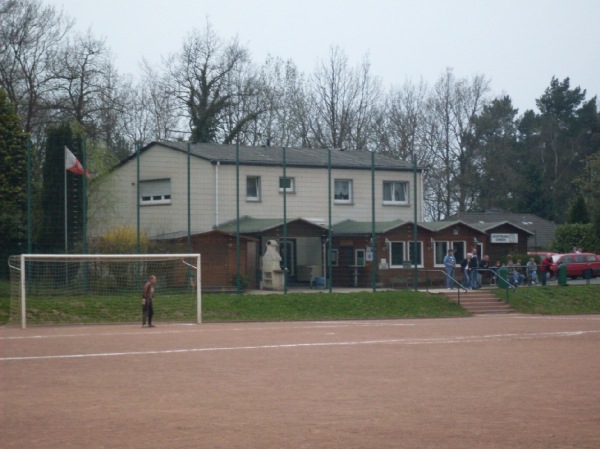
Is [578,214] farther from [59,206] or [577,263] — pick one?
[59,206]

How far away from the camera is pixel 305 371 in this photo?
52.2 ft

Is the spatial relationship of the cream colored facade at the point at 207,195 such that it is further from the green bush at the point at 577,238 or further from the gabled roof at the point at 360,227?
the green bush at the point at 577,238

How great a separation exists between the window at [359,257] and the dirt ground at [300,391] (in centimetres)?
1562

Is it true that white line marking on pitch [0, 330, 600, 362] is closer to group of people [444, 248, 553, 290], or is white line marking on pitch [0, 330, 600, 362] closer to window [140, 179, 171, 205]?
group of people [444, 248, 553, 290]

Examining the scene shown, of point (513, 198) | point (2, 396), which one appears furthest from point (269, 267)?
point (513, 198)

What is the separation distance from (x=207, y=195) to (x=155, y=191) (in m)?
2.31

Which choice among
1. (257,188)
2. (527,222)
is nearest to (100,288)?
(257,188)

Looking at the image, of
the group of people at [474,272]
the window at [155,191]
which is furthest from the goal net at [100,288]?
the group of people at [474,272]

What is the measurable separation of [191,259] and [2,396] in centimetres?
1938

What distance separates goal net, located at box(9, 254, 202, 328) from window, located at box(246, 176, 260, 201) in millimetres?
11136

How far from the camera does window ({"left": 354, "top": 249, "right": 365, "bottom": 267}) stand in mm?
39312

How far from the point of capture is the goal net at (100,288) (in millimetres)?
28656

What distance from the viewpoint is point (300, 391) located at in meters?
13.4

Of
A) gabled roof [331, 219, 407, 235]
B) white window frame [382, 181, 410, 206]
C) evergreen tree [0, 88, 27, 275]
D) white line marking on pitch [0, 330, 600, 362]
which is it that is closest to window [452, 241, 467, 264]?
white window frame [382, 181, 410, 206]
